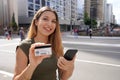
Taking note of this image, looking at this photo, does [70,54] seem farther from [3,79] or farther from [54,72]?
[3,79]

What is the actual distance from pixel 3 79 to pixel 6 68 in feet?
6.36

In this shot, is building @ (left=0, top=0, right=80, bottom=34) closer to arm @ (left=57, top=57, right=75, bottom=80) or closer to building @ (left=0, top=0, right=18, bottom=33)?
building @ (left=0, top=0, right=18, bottom=33)

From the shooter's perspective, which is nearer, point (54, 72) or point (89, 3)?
point (54, 72)

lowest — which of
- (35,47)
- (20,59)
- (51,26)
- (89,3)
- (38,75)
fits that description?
(38,75)

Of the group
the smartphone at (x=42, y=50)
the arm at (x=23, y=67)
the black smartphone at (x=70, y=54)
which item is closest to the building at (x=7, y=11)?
the arm at (x=23, y=67)

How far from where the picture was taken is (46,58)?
7.59ft

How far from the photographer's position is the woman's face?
2535 mm

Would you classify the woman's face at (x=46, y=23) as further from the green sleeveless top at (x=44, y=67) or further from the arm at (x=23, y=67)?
the arm at (x=23, y=67)

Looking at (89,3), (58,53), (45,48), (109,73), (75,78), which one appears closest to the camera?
(45,48)

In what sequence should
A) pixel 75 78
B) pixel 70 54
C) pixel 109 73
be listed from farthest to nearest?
pixel 109 73, pixel 75 78, pixel 70 54

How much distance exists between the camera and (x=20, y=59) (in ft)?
7.89

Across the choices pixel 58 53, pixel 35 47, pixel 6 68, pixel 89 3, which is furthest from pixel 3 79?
pixel 89 3

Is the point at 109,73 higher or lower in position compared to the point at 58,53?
lower

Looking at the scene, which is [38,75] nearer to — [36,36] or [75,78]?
[36,36]
